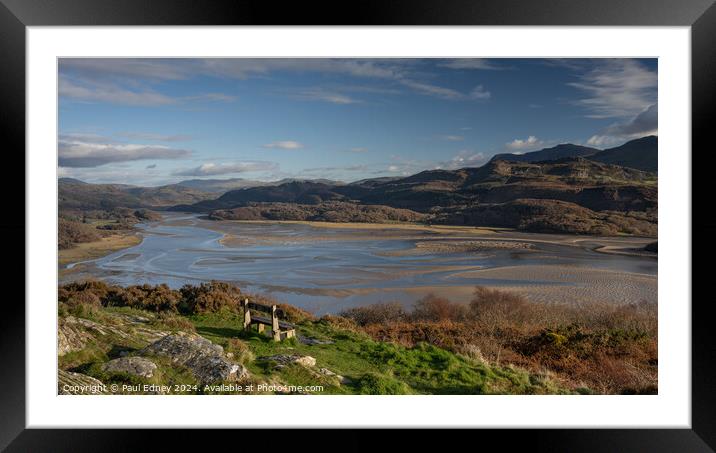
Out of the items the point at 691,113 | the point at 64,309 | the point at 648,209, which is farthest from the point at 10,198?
the point at 648,209

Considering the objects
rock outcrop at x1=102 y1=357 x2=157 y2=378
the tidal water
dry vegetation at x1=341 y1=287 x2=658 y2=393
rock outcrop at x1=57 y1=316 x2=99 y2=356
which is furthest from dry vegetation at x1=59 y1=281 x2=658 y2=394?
rock outcrop at x1=102 y1=357 x2=157 y2=378

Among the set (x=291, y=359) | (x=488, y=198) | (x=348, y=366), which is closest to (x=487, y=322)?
(x=488, y=198)

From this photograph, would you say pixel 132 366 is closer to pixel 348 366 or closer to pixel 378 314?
pixel 348 366

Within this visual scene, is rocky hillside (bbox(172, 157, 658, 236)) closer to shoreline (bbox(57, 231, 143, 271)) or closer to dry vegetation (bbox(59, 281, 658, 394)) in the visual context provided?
dry vegetation (bbox(59, 281, 658, 394))

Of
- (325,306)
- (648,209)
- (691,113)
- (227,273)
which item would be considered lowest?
(325,306)

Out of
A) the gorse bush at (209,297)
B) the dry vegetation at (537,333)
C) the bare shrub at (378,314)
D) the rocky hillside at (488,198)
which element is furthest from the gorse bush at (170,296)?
the dry vegetation at (537,333)

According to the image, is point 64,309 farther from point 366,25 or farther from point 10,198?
point 366,25
